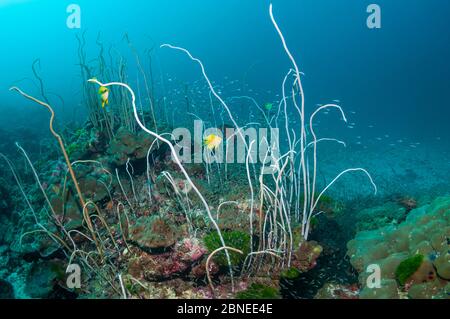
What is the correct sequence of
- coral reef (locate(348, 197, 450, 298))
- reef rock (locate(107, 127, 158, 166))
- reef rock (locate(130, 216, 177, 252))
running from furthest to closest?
reef rock (locate(107, 127, 158, 166)), reef rock (locate(130, 216, 177, 252)), coral reef (locate(348, 197, 450, 298))

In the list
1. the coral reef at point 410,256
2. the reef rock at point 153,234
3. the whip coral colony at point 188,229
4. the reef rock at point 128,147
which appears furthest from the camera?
the reef rock at point 128,147

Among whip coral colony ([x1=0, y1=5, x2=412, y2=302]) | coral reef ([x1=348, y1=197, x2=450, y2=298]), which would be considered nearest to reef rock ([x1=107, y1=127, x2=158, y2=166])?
whip coral colony ([x1=0, y1=5, x2=412, y2=302])

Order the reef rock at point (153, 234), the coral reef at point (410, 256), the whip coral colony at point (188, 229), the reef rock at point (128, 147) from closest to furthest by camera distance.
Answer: the coral reef at point (410, 256) → the whip coral colony at point (188, 229) → the reef rock at point (153, 234) → the reef rock at point (128, 147)

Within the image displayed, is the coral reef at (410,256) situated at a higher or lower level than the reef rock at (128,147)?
lower

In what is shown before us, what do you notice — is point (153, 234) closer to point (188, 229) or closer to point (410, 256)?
point (188, 229)

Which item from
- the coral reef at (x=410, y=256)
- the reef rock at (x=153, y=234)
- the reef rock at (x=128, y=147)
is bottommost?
the coral reef at (x=410, y=256)

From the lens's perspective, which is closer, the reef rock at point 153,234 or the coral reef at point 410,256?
the coral reef at point 410,256

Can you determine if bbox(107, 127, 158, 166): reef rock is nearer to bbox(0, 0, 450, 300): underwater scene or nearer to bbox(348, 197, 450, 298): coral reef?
bbox(0, 0, 450, 300): underwater scene

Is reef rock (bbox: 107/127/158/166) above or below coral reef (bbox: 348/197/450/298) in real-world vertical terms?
above

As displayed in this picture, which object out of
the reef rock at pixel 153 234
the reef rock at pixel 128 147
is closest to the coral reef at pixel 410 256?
the reef rock at pixel 153 234

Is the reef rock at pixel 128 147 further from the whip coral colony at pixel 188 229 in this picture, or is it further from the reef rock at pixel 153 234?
the reef rock at pixel 153 234

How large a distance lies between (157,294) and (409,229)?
140 inches

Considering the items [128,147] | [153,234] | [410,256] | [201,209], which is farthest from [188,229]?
[410,256]
